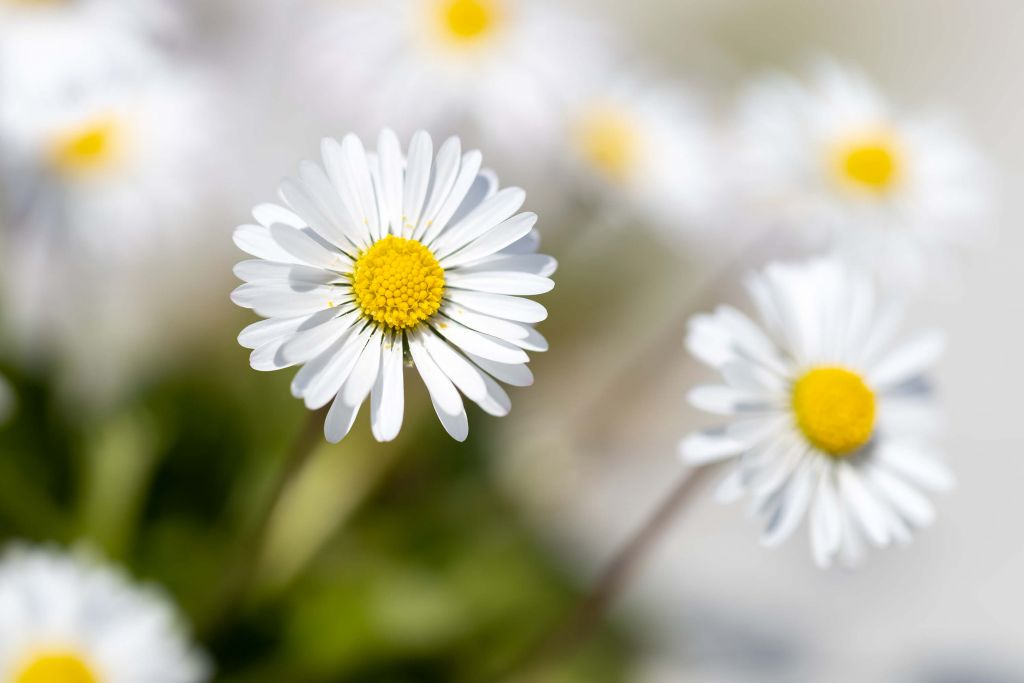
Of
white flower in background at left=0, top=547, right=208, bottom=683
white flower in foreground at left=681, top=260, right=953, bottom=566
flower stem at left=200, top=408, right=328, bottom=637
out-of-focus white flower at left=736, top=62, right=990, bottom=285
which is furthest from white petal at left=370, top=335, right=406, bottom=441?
out-of-focus white flower at left=736, top=62, right=990, bottom=285

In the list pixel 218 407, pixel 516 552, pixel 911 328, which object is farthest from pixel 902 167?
pixel 218 407

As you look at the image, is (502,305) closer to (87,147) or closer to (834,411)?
(834,411)

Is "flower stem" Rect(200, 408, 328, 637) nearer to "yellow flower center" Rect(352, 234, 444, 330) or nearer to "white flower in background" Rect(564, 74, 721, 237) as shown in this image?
"yellow flower center" Rect(352, 234, 444, 330)

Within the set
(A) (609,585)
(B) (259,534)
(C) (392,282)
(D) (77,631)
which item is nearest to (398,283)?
(C) (392,282)

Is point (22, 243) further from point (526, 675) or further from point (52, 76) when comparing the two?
point (526, 675)

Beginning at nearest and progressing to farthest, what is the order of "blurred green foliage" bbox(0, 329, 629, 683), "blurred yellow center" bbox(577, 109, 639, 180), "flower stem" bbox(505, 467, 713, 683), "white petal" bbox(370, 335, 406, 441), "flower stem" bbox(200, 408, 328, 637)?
"white petal" bbox(370, 335, 406, 441), "flower stem" bbox(200, 408, 328, 637), "flower stem" bbox(505, 467, 713, 683), "blurred green foliage" bbox(0, 329, 629, 683), "blurred yellow center" bbox(577, 109, 639, 180)

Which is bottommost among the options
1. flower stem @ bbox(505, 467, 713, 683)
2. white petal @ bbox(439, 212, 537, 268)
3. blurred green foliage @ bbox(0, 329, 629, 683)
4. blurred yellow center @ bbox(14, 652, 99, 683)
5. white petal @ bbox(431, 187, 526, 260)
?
blurred yellow center @ bbox(14, 652, 99, 683)

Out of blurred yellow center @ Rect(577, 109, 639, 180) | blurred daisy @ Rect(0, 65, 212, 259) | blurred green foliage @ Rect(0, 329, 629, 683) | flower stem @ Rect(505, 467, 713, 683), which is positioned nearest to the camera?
flower stem @ Rect(505, 467, 713, 683)

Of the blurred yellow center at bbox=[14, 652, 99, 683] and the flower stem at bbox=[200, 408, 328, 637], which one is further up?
the flower stem at bbox=[200, 408, 328, 637]
